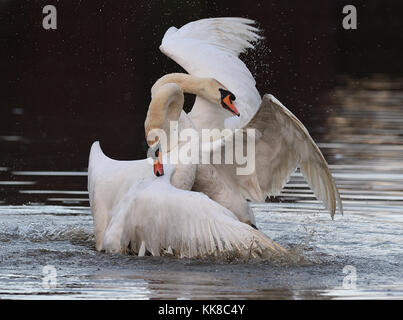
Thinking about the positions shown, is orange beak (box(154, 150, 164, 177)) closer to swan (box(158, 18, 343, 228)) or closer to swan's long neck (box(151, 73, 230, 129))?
swan (box(158, 18, 343, 228))

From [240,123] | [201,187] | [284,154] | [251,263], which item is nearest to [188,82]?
[240,123]

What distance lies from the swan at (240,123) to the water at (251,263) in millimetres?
505

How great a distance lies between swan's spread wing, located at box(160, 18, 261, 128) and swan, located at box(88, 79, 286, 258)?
5.68 ft

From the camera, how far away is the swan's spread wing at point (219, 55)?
10891mm

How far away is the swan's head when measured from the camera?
10.5 meters

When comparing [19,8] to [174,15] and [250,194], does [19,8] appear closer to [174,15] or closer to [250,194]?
[174,15]

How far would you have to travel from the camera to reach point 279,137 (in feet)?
30.1

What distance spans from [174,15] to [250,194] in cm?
1154

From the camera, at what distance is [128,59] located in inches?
822

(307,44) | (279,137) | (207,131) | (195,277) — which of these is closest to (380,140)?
(207,131)

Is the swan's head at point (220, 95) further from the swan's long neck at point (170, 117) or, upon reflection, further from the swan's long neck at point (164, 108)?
the swan's long neck at point (164, 108)

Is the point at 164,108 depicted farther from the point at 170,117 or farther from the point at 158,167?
the point at 158,167

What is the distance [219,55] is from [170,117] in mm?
1936

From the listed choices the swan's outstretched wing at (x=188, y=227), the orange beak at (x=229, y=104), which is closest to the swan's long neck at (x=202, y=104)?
the orange beak at (x=229, y=104)
